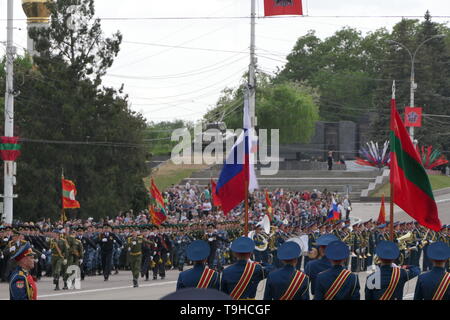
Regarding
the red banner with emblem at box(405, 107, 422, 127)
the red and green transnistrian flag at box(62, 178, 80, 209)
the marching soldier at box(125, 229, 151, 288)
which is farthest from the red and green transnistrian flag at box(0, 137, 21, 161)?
the red banner with emblem at box(405, 107, 422, 127)

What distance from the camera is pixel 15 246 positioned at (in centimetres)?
2445

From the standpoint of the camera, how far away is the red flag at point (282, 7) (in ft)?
155

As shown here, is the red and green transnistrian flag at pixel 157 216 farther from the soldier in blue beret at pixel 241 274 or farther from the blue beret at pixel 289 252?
the blue beret at pixel 289 252

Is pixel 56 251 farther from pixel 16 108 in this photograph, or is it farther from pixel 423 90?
pixel 423 90

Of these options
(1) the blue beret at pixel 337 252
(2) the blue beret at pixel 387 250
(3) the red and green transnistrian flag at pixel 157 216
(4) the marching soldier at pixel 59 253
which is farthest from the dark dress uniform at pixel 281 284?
(3) the red and green transnistrian flag at pixel 157 216

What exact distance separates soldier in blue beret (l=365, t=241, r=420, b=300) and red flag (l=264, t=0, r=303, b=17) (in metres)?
36.8

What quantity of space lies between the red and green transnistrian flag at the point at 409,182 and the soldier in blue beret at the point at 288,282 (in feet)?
12.3

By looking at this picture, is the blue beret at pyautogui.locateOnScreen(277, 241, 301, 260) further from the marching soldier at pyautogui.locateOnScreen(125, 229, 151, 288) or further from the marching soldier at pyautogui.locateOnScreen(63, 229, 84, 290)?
the marching soldier at pyautogui.locateOnScreen(125, 229, 151, 288)

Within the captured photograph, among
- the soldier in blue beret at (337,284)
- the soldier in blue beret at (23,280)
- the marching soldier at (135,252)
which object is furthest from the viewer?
the marching soldier at (135,252)

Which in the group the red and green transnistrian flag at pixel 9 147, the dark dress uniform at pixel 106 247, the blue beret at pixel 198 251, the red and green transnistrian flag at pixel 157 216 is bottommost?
the dark dress uniform at pixel 106 247

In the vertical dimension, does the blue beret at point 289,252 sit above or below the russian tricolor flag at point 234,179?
below

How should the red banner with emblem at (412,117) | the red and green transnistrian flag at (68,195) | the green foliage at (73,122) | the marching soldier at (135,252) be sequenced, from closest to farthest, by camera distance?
the marching soldier at (135,252), the red and green transnistrian flag at (68,195), the green foliage at (73,122), the red banner with emblem at (412,117)
